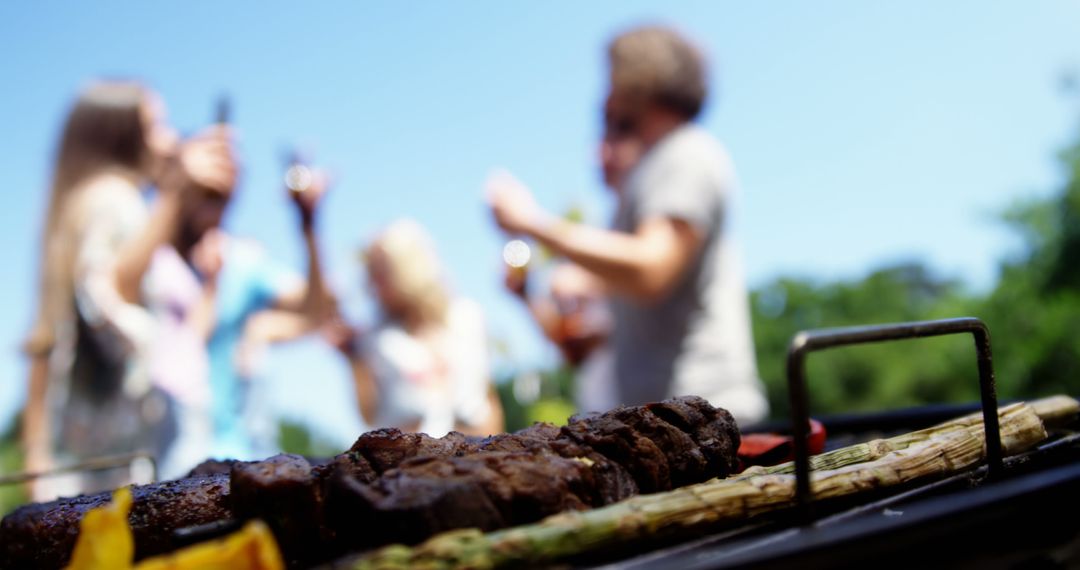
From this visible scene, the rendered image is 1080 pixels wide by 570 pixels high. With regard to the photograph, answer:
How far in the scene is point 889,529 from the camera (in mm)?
1121

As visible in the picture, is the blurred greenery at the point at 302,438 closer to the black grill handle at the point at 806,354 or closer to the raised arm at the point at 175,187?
the raised arm at the point at 175,187

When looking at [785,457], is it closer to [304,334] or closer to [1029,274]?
[304,334]

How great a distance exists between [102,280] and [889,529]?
18.6ft

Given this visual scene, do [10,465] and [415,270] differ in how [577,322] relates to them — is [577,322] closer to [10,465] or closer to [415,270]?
[415,270]

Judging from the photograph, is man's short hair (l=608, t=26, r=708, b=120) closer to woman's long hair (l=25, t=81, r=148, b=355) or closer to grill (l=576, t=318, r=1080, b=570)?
grill (l=576, t=318, r=1080, b=570)

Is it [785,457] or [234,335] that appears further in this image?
[234,335]

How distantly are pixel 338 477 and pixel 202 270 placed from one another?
5167 millimetres

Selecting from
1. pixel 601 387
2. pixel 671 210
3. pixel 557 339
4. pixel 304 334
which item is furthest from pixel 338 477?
pixel 304 334

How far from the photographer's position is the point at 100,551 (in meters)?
1.14

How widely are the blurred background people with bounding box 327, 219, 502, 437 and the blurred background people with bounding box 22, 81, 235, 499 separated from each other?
210 cm

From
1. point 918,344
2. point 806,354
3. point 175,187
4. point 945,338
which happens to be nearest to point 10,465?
point 175,187

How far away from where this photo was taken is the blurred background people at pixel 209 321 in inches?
223

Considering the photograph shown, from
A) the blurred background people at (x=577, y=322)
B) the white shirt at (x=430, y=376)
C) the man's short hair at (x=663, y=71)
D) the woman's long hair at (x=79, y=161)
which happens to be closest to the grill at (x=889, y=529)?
the man's short hair at (x=663, y=71)

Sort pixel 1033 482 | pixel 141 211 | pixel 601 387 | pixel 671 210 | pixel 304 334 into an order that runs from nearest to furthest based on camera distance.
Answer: pixel 1033 482
pixel 671 210
pixel 601 387
pixel 141 211
pixel 304 334
